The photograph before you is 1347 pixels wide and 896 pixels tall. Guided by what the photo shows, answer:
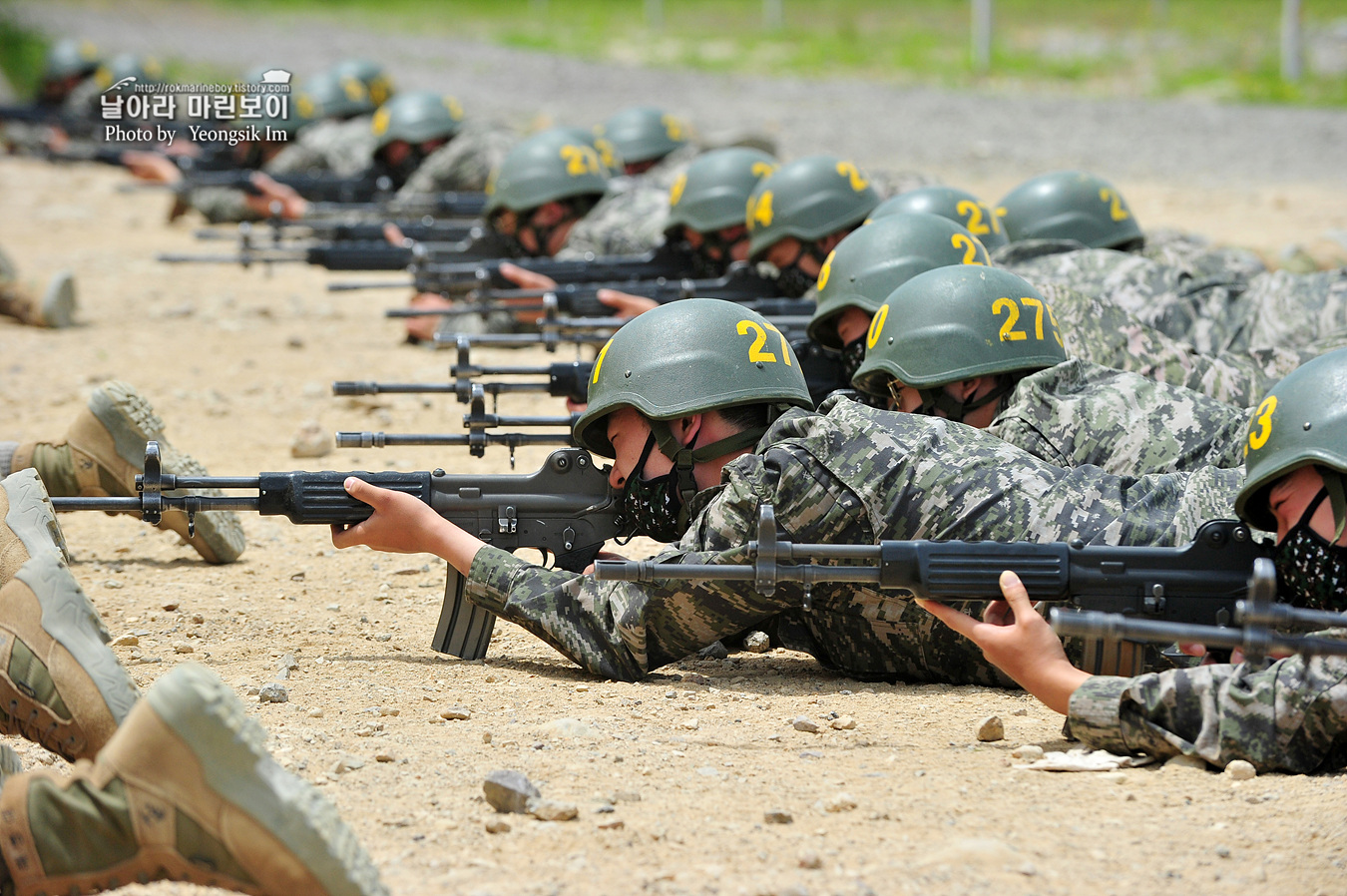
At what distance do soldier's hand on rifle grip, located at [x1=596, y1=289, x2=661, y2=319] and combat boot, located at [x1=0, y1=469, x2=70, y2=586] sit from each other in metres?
4.48

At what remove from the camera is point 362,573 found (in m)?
5.65

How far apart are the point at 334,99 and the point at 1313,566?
1388 centimetres

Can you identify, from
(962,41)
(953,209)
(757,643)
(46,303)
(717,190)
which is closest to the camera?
(757,643)

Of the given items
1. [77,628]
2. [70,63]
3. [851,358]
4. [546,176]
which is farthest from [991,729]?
[70,63]

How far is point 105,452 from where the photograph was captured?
18.1 feet

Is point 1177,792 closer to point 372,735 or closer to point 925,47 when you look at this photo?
point 372,735

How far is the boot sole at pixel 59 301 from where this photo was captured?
10484 millimetres

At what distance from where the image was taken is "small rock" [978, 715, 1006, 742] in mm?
3654

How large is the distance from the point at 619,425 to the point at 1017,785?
1.64 m

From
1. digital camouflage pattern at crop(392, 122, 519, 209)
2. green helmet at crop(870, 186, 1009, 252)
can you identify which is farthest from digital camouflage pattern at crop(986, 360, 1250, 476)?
digital camouflage pattern at crop(392, 122, 519, 209)

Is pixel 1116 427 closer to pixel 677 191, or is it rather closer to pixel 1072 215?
pixel 1072 215

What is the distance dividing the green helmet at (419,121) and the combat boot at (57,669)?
1032cm

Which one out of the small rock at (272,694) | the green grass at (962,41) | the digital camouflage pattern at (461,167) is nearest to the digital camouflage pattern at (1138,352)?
the small rock at (272,694)

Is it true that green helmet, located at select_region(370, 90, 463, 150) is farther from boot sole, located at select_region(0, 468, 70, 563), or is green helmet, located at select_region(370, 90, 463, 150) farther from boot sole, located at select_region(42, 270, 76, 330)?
boot sole, located at select_region(0, 468, 70, 563)
